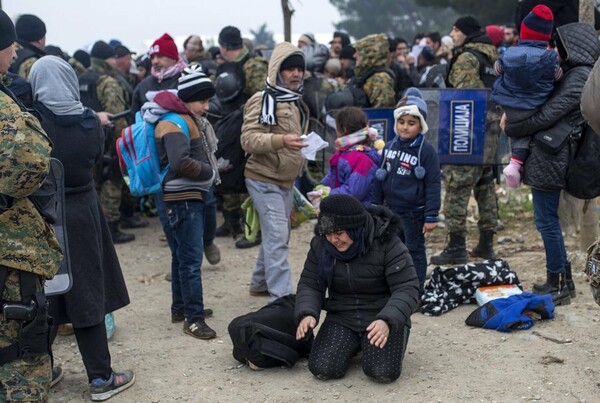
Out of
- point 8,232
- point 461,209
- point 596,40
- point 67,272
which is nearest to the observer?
point 8,232

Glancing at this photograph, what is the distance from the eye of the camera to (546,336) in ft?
18.5

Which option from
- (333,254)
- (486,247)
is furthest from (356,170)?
(486,247)

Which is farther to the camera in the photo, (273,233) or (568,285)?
(273,233)

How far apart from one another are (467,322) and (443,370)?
0.87 metres

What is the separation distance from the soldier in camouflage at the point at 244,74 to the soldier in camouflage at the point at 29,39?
1.94 m

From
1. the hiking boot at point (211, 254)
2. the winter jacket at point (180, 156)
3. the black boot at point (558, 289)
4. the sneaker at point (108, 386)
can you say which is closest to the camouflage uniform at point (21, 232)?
the sneaker at point (108, 386)

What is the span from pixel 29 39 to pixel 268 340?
4.61 metres

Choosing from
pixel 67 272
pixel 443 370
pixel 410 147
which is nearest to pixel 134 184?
pixel 67 272

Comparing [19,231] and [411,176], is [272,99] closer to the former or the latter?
[411,176]

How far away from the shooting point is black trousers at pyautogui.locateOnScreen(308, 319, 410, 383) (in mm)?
5008

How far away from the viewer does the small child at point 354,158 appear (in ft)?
21.0

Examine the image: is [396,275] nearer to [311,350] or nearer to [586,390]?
[311,350]

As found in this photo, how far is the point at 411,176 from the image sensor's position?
6.21 m

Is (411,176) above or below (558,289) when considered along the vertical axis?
above
